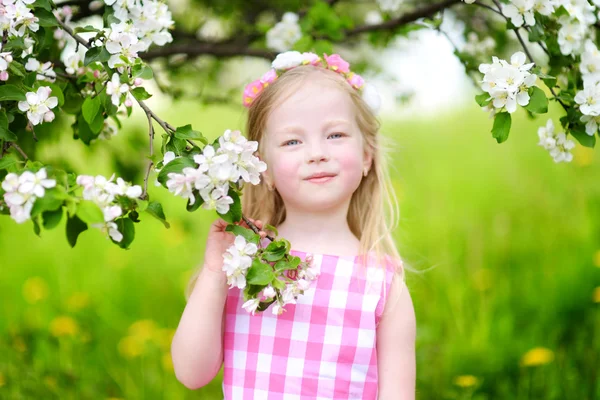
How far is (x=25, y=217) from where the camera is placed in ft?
4.42

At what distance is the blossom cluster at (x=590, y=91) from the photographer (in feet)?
6.06

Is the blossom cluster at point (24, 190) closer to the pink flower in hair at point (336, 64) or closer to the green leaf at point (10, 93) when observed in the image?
the green leaf at point (10, 93)

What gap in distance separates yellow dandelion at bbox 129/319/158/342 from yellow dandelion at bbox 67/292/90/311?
0.29m

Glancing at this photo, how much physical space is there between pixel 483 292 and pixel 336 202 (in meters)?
1.97

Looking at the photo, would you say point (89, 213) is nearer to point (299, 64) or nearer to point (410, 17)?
point (299, 64)

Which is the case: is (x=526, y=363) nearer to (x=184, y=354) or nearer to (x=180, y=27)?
(x=184, y=354)

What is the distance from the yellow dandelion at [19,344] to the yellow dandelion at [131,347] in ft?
1.43

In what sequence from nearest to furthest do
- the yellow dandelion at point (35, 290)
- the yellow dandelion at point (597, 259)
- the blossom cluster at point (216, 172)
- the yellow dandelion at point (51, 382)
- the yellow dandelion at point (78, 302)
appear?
the blossom cluster at point (216, 172), the yellow dandelion at point (51, 382), the yellow dandelion at point (597, 259), the yellow dandelion at point (78, 302), the yellow dandelion at point (35, 290)

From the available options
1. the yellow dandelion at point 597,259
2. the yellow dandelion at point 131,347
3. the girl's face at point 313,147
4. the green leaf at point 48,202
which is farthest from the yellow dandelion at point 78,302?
the yellow dandelion at point 597,259

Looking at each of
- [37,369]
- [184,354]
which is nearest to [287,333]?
[184,354]

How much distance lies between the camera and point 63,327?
11.0 feet

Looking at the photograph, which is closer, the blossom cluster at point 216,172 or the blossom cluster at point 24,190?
the blossom cluster at point 24,190

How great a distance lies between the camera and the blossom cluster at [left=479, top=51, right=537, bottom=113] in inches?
66.8

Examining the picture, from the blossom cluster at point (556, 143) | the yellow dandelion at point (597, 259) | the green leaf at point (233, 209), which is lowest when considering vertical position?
the green leaf at point (233, 209)
